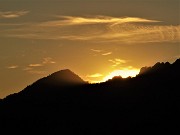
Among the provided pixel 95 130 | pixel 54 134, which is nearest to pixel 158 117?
pixel 95 130

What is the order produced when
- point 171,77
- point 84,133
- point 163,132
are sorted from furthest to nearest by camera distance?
point 171,77, point 84,133, point 163,132

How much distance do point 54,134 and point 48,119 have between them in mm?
12395

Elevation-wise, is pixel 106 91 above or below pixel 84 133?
above

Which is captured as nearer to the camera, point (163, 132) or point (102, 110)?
point (163, 132)

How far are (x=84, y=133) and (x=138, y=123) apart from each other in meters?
20.1

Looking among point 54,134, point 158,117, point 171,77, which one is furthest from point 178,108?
point 54,134

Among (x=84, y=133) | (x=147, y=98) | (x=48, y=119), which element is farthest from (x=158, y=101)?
(x=48, y=119)

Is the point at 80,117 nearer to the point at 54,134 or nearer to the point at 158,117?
the point at 54,134

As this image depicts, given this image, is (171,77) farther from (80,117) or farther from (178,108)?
(80,117)

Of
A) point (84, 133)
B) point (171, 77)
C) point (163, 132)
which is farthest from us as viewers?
point (171, 77)

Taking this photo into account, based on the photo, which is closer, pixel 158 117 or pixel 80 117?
pixel 158 117

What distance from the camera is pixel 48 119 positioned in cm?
19650

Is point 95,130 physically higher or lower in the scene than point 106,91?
lower

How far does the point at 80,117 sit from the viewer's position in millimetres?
190750
